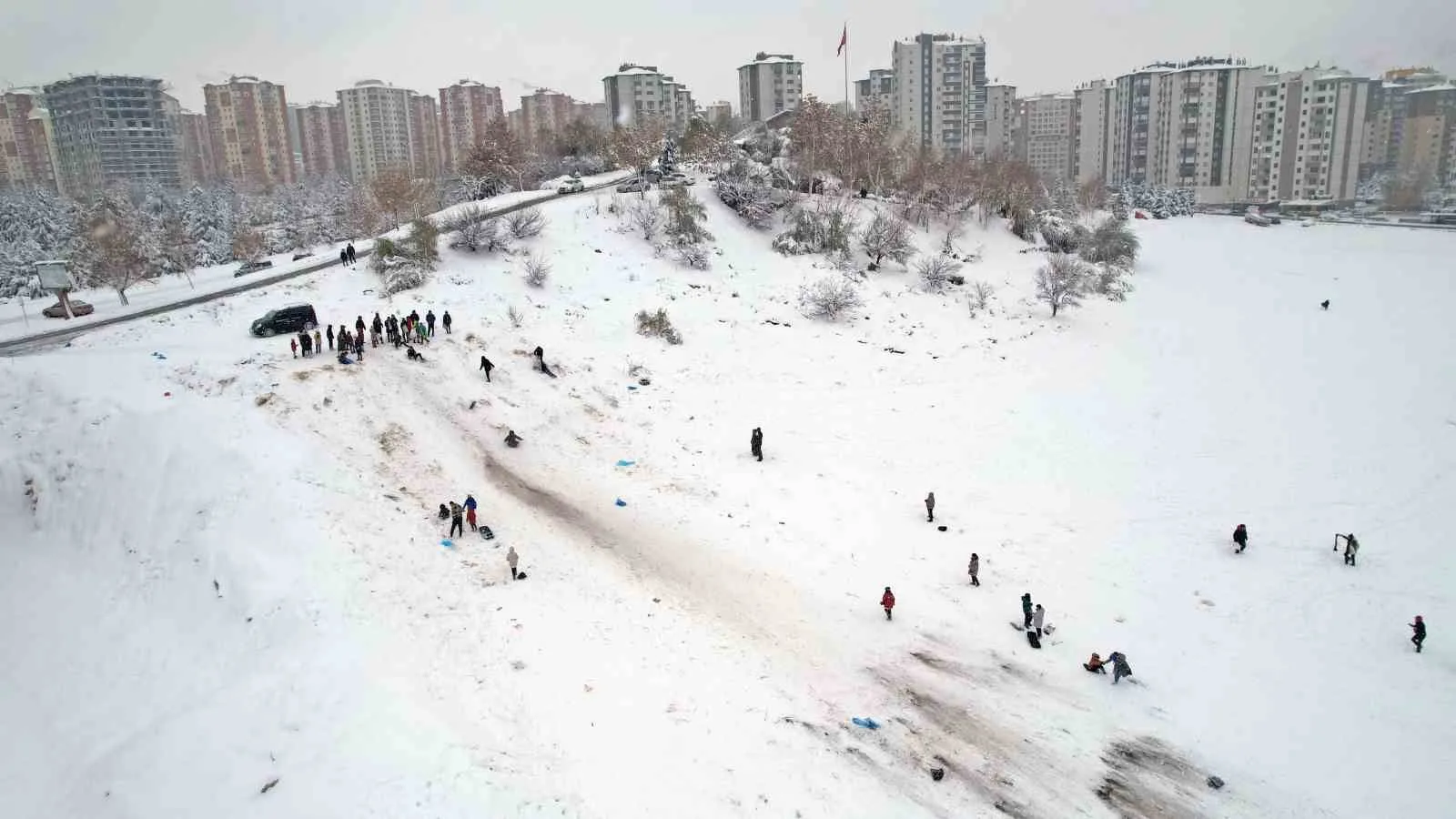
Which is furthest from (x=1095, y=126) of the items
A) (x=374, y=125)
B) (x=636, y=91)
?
(x=374, y=125)

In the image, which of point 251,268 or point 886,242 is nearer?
point 251,268

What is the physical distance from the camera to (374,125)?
424 feet

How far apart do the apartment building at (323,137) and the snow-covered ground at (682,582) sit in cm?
11769

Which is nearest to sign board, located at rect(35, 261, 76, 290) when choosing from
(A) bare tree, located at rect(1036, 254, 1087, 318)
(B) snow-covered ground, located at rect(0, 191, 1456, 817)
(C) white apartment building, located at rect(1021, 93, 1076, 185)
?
(B) snow-covered ground, located at rect(0, 191, 1456, 817)

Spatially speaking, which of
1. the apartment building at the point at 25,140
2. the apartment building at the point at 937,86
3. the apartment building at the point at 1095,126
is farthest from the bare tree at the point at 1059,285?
the apartment building at the point at 25,140

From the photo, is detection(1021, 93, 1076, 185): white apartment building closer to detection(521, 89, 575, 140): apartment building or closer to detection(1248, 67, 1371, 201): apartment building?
detection(1248, 67, 1371, 201): apartment building

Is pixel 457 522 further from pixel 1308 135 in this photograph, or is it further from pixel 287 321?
pixel 1308 135

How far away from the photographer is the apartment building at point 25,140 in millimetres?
111438

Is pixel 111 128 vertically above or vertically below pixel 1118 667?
above

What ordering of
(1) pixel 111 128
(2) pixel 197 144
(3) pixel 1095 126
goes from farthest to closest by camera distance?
1. (2) pixel 197 144
2. (3) pixel 1095 126
3. (1) pixel 111 128

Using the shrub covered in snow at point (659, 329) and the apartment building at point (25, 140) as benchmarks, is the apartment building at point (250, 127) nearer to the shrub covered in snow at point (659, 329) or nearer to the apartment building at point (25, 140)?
the apartment building at point (25, 140)

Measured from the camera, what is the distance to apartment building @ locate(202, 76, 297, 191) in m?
122

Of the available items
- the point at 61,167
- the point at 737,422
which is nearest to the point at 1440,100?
the point at 737,422

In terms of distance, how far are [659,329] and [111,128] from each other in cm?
12050
